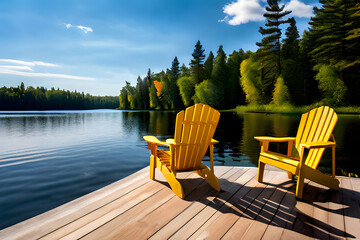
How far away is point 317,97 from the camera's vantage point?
2762 centimetres

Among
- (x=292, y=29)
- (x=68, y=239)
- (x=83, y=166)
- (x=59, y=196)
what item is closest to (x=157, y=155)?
(x=68, y=239)

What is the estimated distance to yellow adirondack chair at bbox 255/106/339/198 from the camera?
241cm

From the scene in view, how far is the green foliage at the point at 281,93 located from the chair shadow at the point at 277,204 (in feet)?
86.2

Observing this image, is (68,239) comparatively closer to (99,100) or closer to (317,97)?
(317,97)

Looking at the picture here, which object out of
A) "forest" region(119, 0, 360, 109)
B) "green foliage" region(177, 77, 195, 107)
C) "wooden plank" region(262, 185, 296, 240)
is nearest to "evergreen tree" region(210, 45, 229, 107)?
"forest" region(119, 0, 360, 109)

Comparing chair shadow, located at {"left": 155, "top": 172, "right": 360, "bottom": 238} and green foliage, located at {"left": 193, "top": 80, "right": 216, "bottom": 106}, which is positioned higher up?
green foliage, located at {"left": 193, "top": 80, "right": 216, "bottom": 106}

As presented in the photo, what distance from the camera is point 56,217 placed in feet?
6.18

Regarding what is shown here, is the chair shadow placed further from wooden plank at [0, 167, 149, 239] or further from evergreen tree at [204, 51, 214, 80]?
evergreen tree at [204, 51, 214, 80]

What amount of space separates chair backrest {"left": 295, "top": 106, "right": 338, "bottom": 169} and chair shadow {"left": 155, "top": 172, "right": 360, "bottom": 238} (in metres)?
0.41

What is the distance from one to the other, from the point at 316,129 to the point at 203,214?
203cm

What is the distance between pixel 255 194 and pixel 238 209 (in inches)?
20.4

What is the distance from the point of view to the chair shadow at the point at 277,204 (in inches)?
69.6

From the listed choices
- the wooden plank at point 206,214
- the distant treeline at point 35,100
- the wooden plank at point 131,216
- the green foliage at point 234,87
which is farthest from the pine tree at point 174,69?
the distant treeline at point 35,100

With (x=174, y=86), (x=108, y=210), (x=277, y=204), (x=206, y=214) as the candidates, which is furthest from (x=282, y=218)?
(x=174, y=86)
